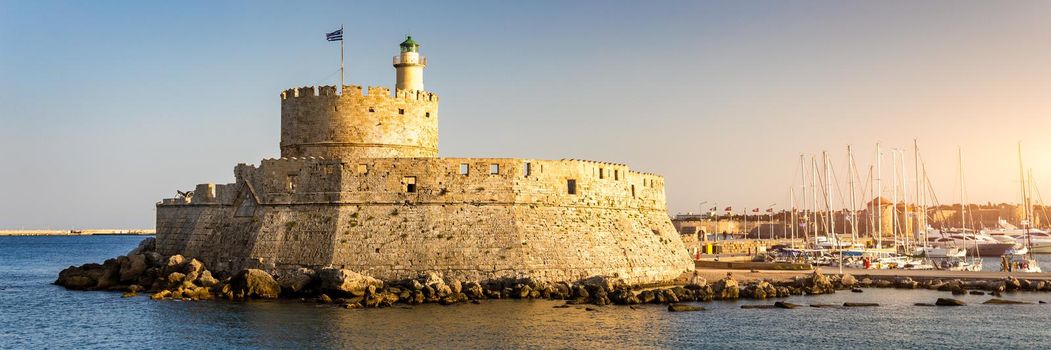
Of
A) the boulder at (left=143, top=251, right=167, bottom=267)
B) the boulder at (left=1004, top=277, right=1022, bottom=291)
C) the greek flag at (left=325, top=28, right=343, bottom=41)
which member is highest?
the greek flag at (left=325, top=28, right=343, bottom=41)

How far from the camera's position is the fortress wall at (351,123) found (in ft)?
123

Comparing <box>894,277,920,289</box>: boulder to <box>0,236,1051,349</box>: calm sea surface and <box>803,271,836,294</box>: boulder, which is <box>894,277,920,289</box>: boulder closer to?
<box>803,271,836,294</box>: boulder

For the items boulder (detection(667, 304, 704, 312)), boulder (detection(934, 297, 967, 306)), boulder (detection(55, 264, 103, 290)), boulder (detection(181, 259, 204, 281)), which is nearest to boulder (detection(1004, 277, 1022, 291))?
boulder (detection(934, 297, 967, 306))

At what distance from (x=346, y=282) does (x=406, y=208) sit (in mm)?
3799

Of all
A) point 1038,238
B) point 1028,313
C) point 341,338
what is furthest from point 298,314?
point 1038,238

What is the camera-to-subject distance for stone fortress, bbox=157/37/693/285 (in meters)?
33.5

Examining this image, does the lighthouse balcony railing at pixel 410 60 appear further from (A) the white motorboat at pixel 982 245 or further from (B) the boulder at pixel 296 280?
(A) the white motorboat at pixel 982 245

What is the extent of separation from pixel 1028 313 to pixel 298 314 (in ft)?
69.6

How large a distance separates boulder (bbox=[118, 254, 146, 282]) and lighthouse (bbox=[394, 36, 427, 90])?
1126 centimetres

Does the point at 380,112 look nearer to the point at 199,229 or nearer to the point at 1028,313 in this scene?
the point at 199,229

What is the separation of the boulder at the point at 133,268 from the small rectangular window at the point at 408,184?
35.1ft

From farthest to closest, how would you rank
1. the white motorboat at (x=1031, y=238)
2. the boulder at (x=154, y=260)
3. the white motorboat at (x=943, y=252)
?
the white motorboat at (x=1031, y=238) < the white motorboat at (x=943, y=252) < the boulder at (x=154, y=260)

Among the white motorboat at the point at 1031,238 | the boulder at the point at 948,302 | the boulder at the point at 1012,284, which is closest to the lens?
the boulder at the point at 948,302

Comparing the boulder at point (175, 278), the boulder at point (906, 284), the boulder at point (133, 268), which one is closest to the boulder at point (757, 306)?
the boulder at point (906, 284)
